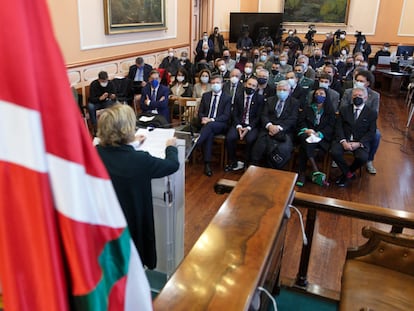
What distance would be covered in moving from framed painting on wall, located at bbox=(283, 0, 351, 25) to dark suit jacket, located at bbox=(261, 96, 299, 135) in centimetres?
933

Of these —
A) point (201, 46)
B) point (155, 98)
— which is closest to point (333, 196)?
point (155, 98)

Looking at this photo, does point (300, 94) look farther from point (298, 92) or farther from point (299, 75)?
point (299, 75)

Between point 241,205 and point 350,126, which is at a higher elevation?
point 241,205

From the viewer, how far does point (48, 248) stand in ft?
2.18

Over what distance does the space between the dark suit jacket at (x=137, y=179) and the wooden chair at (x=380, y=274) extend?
1045 mm

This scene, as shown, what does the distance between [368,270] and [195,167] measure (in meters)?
3.28

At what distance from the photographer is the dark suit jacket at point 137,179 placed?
1870 mm

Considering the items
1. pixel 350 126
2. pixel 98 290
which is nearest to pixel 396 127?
pixel 350 126

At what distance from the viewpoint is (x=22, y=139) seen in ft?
2.12

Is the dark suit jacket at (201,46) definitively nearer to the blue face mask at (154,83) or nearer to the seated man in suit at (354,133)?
the blue face mask at (154,83)

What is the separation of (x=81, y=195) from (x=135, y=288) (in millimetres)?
292

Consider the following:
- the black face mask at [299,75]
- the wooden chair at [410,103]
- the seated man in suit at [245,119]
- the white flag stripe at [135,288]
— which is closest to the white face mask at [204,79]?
the seated man in suit at [245,119]

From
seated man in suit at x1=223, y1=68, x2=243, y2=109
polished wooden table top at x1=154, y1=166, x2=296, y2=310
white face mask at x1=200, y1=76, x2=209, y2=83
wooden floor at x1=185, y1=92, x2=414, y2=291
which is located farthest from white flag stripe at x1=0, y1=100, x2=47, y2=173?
white face mask at x1=200, y1=76, x2=209, y2=83

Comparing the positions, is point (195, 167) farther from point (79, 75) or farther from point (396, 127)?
point (396, 127)
